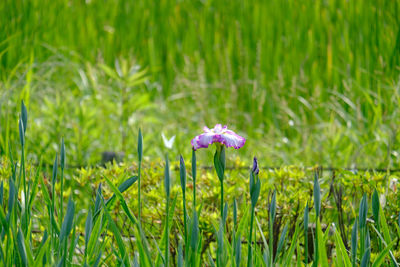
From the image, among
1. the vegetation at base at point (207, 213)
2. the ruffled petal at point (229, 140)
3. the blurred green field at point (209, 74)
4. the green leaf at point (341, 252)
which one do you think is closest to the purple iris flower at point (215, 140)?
the ruffled petal at point (229, 140)

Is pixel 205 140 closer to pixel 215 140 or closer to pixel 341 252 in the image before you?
pixel 215 140

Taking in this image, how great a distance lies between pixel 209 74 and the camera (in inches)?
195

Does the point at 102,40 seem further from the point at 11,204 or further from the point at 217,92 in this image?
the point at 11,204

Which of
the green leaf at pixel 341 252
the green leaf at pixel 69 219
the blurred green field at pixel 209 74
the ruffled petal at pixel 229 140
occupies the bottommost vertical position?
Result: the green leaf at pixel 341 252

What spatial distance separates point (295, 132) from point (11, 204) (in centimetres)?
338

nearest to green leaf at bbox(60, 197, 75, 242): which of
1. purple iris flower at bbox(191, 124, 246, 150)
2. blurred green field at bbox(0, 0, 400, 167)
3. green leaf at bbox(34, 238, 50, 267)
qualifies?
green leaf at bbox(34, 238, 50, 267)

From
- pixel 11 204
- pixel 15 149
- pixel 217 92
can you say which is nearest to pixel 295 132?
pixel 217 92

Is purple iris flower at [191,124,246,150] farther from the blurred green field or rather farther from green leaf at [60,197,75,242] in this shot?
the blurred green field

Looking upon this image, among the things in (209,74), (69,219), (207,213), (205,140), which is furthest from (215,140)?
(209,74)

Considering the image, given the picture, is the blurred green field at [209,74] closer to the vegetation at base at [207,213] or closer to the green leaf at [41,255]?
the vegetation at base at [207,213]

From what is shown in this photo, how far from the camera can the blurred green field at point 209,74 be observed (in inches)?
130

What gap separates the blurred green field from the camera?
330 centimetres

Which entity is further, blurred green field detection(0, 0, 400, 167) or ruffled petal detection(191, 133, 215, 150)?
blurred green field detection(0, 0, 400, 167)

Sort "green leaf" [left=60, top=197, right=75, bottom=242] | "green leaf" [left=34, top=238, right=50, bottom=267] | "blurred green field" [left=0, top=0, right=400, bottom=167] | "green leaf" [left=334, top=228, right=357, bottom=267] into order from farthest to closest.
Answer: "blurred green field" [left=0, top=0, right=400, bottom=167] → "green leaf" [left=334, top=228, right=357, bottom=267] → "green leaf" [left=34, top=238, right=50, bottom=267] → "green leaf" [left=60, top=197, right=75, bottom=242]
